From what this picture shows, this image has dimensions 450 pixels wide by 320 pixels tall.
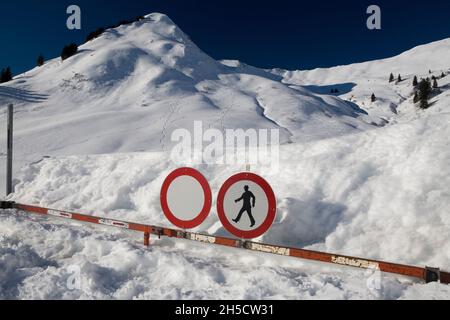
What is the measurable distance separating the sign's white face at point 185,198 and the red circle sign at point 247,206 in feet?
1.66

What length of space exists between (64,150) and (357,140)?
732 inches

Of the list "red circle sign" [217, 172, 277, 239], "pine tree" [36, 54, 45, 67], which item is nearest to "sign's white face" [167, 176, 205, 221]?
"red circle sign" [217, 172, 277, 239]

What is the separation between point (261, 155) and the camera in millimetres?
7137

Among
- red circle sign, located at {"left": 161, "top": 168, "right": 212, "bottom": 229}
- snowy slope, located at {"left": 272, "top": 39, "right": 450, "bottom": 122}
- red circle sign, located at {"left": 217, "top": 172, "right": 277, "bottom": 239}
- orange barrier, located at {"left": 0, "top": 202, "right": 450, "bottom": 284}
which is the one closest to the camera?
orange barrier, located at {"left": 0, "top": 202, "right": 450, "bottom": 284}

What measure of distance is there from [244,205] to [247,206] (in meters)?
0.05

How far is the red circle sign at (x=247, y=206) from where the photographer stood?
4.84 metres

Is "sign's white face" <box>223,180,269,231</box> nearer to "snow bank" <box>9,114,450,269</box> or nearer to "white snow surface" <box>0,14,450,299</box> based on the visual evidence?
"white snow surface" <box>0,14,450,299</box>

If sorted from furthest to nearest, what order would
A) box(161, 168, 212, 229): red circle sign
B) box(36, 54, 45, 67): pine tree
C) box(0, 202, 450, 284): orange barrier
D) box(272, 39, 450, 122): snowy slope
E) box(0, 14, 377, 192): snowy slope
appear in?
box(272, 39, 450, 122): snowy slope, box(36, 54, 45, 67): pine tree, box(0, 14, 377, 192): snowy slope, box(161, 168, 212, 229): red circle sign, box(0, 202, 450, 284): orange barrier

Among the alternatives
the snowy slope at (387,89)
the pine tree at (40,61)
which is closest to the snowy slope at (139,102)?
the pine tree at (40,61)

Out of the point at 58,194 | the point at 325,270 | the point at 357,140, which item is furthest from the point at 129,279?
the point at 58,194

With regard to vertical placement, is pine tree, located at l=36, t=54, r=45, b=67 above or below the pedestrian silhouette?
above

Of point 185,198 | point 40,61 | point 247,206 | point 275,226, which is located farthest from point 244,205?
point 40,61

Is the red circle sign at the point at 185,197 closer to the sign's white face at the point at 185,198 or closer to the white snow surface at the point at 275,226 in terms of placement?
the sign's white face at the point at 185,198

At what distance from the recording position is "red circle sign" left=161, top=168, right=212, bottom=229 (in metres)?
5.38
